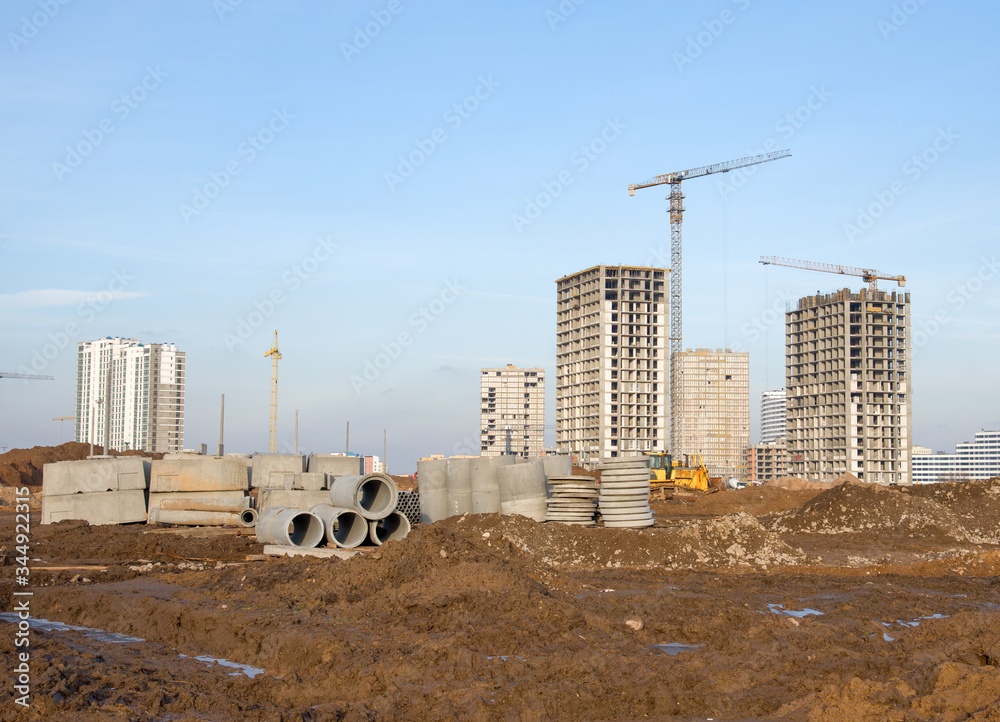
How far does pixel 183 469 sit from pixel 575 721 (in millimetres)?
14406

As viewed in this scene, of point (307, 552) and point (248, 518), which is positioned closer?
point (307, 552)

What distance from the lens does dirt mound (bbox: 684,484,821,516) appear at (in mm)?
33969

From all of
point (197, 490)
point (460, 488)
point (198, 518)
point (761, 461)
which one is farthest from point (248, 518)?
point (761, 461)

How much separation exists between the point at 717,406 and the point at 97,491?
507 feet

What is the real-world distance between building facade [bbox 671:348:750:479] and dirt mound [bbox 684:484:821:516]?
122247mm

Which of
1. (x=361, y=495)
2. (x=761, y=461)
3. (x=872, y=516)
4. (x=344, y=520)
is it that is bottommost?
(x=761, y=461)

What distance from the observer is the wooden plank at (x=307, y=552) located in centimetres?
1371

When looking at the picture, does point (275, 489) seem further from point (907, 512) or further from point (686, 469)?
point (686, 469)

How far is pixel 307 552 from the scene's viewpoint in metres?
13.9

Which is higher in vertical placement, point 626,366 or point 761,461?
point 626,366

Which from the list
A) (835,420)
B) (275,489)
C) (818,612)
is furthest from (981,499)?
(835,420)

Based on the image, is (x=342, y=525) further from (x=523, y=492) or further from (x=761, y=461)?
(x=761, y=461)

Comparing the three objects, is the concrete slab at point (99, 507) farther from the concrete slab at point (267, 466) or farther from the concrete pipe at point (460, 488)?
the concrete pipe at point (460, 488)

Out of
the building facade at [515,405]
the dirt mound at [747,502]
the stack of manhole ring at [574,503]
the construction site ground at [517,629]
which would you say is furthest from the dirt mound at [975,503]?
the building facade at [515,405]
